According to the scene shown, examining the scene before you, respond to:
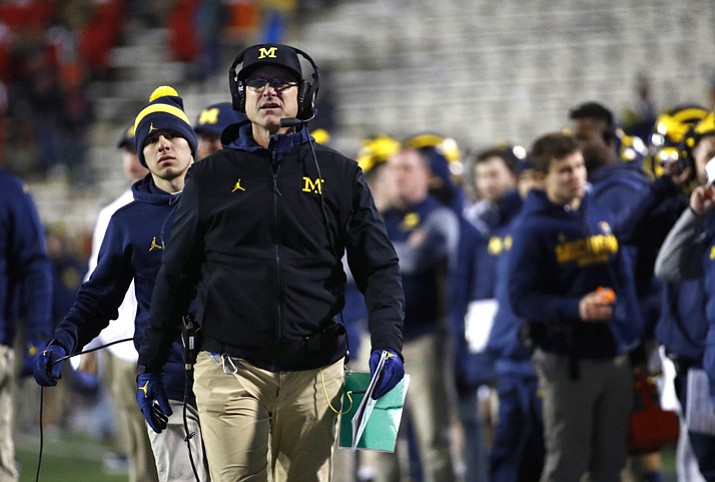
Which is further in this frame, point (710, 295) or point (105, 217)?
point (105, 217)

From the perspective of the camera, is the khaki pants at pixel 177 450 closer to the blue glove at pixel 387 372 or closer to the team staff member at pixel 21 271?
the blue glove at pixel 387 372

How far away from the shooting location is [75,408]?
18.2 m

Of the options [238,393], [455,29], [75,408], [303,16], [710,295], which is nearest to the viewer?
[238,393]

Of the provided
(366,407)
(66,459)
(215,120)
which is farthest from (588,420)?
(66,459)

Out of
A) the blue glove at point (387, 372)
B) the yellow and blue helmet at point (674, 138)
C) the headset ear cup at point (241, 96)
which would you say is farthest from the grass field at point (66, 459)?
the blue glove at point (387, 372)

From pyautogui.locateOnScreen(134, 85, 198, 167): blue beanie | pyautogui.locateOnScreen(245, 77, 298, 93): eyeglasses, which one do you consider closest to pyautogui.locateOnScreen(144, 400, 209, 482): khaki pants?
pyautogui.locateOnScreen(134, 85, 198, 167): blue beanie

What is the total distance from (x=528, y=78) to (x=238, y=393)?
47.5 feet

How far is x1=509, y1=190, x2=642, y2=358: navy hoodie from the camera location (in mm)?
7320

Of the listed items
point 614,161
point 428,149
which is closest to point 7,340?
point 614,161

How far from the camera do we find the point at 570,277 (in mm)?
7383

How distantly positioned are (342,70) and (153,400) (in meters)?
16.4

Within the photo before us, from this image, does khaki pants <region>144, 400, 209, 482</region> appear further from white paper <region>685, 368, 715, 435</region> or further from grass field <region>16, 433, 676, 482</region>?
grass field <region>16, 433, 676, 482</region>

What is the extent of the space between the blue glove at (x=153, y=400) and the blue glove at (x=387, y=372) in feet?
2.71

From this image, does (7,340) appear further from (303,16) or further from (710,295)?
(303,16)
